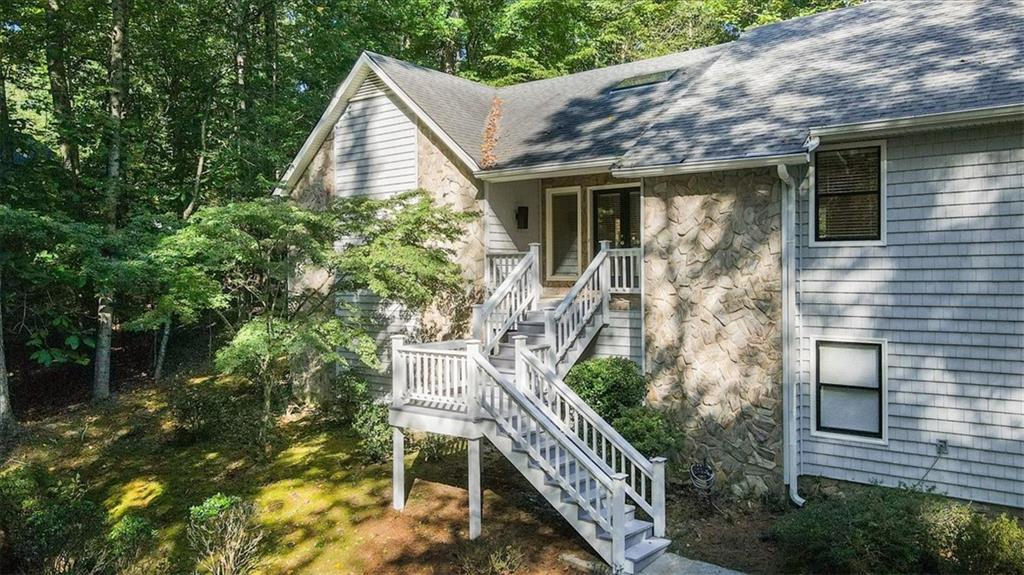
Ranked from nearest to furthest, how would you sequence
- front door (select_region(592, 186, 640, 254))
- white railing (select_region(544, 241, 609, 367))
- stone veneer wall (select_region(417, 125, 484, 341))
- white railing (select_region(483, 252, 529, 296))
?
1. white railing (select_region(544, 241, 609, 367))
2. white railing (select_region(483, 252, 529, 296))
3. stone veneer wall (select_region(417, 125, 484, 341))
4. front door (select_region(592, 186, 640, 254))

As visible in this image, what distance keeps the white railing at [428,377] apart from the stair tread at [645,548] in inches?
110

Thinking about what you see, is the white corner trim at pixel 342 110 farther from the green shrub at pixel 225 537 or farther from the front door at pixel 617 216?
the green shrub at pixel 225 537

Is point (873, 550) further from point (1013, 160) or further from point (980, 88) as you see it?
point (980, 88)

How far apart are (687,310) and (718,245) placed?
1.07 m

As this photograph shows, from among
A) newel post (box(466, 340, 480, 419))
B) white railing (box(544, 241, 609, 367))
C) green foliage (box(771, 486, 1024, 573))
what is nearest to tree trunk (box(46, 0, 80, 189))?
newel post (box(466, 340, 480, 419))

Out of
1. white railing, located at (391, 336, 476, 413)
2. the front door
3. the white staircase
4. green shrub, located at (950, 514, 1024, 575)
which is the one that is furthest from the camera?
the front door

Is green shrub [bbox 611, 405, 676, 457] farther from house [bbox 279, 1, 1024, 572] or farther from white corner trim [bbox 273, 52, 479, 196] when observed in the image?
white corner trim [bbox 273, 52, 479, 196]

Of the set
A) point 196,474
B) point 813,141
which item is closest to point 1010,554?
point 813,141

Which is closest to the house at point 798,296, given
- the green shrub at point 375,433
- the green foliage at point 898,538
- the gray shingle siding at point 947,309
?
the gray shingle siding at point 947,309

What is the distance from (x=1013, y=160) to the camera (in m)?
7.62

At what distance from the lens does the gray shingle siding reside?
766 cm

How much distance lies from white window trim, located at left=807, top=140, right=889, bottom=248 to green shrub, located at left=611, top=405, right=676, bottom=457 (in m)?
3.31

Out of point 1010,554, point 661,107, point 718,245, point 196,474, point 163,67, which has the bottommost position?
point 196,474

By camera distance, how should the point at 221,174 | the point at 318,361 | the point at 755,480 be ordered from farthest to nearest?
1. the point at 221,174
2. the point at 318,361
3. the point at 755,480
